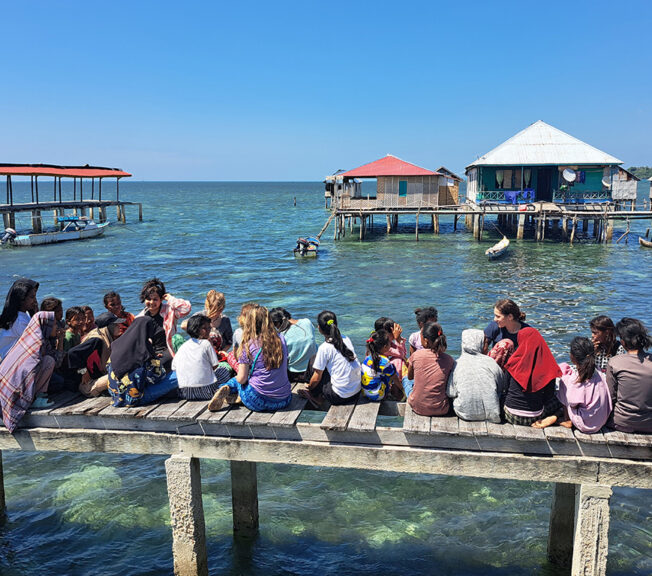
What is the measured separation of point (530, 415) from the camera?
19.1 feet

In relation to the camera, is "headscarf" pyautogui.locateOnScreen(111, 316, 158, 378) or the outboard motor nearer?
"headscarf" pyautogui.locateOnScreen(111, 316, 158, 378)

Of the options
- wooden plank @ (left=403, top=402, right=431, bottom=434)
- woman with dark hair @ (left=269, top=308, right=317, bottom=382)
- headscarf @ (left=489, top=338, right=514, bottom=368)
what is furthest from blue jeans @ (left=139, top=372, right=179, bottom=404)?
headscarf @ (left=489, top=338, right=514, bottom=368)

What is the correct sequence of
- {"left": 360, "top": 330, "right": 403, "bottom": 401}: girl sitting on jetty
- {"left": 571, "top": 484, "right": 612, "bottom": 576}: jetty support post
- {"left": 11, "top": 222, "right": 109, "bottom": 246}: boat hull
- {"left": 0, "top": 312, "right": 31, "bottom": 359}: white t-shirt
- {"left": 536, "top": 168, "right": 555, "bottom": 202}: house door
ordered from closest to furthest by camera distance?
{"left": 571, "top": 484, "right": 612, "bottom": 576}: jetty support post
{"left": 360, "top": 330, "right": 403, "bottom": 401}: girl sitting on jetty
{"left": 0, "top": 312, "right": 31, "bottom": 359}: white t-shirt
{"left": 536, "top": 168, "right": 555, "bottom": 202}: house door
{"left": 11, "top": 222, "right": 109, "bottom": 246}: boat hull

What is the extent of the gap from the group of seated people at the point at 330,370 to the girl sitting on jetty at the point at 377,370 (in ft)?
0.04

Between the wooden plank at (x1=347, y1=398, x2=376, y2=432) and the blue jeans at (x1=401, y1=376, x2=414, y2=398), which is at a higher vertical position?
the blue jeans at (x1=401, y1=376, x2=414, y2=398)

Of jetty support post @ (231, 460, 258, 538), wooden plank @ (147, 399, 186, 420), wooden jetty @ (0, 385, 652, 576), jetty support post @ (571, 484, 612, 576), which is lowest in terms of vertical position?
jetty support post @ (231, 460, 258, 538)

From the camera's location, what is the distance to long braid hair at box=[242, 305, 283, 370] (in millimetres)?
6254

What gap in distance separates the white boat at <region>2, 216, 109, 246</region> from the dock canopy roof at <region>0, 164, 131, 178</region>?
411 centimetres

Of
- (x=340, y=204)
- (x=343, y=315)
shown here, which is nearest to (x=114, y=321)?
(x=343, y=315)

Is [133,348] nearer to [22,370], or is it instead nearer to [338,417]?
[22,370]

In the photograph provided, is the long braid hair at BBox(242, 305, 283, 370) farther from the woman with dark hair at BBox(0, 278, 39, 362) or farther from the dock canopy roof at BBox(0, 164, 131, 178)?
the dock canopy roof at BBox(0, 164, 131, 178)

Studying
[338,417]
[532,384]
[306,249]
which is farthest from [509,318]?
[306,249]

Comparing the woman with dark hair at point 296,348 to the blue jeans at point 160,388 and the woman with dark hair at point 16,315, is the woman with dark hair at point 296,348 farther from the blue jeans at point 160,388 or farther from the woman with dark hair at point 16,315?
the woman with dark hair at point 16,315

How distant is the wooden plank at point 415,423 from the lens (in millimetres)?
5711
